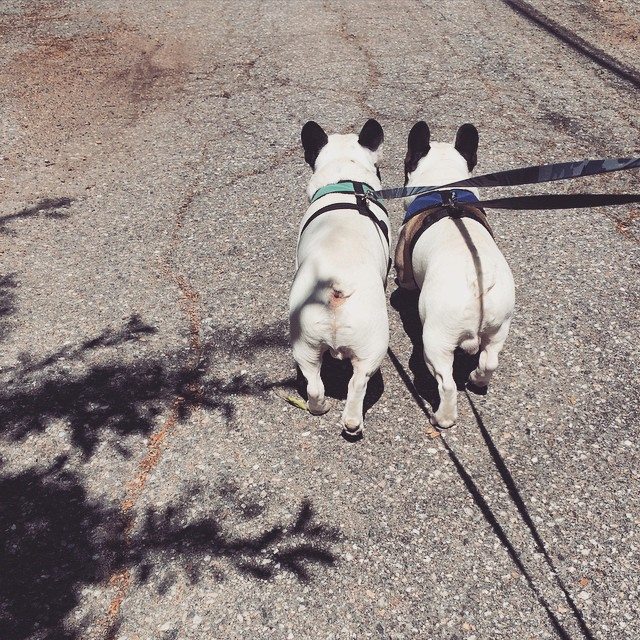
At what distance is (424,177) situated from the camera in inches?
163

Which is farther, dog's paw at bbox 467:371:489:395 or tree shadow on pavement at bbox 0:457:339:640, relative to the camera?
dog's paw at bbox 467:371:489:395

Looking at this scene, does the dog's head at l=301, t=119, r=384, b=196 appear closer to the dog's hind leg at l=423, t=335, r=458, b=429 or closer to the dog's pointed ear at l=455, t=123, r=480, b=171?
the dog's pointed ear at l=455, t=123, r=480, b=171

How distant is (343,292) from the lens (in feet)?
10.2

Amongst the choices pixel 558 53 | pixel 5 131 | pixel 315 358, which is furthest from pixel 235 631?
pixel 558 53

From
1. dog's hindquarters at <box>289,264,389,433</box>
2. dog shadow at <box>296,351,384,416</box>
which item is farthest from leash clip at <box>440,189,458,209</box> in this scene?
dog shadow at <box>296,351,384,416</box>

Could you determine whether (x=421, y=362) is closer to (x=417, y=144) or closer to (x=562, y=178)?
(x=417, y=144)

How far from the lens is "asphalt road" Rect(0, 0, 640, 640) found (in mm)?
2904

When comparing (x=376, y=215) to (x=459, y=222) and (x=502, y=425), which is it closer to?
(x=459, y=222)

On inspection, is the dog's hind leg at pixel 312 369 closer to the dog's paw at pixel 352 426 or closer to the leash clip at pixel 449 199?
the dog's paw at pixel 352 426

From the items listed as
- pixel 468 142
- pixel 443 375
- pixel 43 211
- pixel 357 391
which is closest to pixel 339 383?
pixel 357 391

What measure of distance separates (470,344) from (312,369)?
0.88 meters

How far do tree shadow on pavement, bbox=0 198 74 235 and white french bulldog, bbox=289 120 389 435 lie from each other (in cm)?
302

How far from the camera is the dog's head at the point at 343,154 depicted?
4.11m

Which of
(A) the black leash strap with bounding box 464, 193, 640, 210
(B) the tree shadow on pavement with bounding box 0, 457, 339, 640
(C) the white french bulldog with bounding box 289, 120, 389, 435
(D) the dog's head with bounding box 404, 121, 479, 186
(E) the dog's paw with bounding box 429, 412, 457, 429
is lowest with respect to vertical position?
(B) the tree shadow on pavement with bounding box 0, 457, 339, 640
